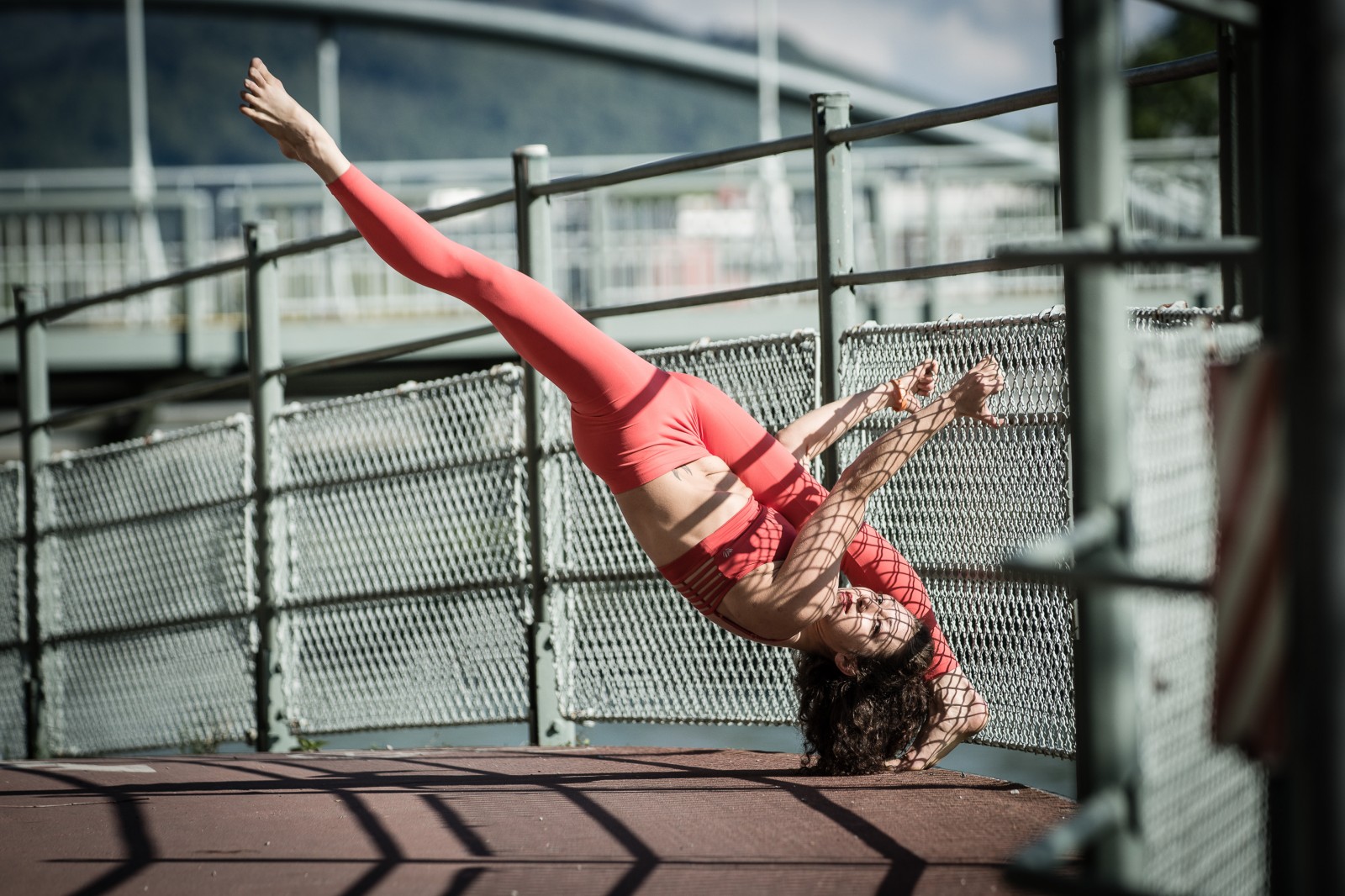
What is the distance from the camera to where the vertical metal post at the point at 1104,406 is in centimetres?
192

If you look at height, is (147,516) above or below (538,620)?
above

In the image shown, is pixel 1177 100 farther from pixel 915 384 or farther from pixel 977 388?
pixel 977 388

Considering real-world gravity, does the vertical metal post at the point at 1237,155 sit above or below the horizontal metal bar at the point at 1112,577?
above

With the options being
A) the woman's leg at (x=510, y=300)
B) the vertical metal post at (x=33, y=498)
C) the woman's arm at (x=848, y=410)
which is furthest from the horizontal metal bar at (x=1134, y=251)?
the vertical metal post at (x=33, y=498)

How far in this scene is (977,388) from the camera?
11.8 ft

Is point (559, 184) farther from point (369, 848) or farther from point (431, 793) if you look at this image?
point (369, 848)

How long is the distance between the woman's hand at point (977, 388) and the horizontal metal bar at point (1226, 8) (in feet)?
5.53

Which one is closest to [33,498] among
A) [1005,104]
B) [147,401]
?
[147,401]

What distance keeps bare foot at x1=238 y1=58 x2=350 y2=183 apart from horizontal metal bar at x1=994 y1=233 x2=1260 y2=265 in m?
2.16

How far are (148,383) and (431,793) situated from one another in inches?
506

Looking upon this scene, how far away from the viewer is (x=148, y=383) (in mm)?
15570

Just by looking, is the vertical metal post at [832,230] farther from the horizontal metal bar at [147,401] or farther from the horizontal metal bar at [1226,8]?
the horizontal metal bar at [147,401]

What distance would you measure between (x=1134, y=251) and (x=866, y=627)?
2.00 m

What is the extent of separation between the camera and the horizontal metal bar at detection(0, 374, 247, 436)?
6.37 meters
